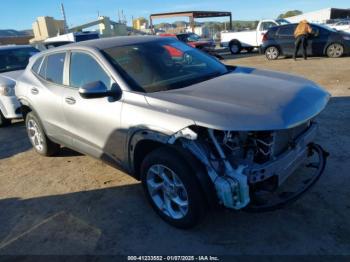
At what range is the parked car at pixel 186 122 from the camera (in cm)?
297

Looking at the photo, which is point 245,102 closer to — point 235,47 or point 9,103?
point 9,103

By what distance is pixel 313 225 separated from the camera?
3326 mm

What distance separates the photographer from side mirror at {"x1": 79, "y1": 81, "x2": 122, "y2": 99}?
3520 mm

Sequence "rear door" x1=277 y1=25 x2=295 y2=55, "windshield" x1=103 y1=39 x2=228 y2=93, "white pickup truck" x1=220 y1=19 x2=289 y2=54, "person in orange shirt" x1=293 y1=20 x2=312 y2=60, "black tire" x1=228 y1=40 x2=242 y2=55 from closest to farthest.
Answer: "windshield" x1=103 y1=39 x2=228 y2=93 → "person in orange shirt" x1=293 y1=20 x2=312 y2=60 → "rear door" x1=277 y1=25 x2=295 y2=55 → "white pickup truck" x1=220 y1=19 x2=289 y2=54 → "black tire" x1=228 y1=40 x2=242 y2=55

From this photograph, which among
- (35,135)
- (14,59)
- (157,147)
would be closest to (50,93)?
(35,135)

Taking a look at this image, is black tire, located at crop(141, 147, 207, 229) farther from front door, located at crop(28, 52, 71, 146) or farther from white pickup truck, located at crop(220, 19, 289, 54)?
white pickup truck, located at crop(220, 19, 289, 54)

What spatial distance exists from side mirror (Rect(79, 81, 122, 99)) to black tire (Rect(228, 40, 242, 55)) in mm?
19126

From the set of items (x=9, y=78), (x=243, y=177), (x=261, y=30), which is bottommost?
(x=261, y=30)

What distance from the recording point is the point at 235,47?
71.6 feet

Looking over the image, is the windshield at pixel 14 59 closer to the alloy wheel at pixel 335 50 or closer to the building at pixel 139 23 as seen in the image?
the alloy wheel at pixel 335 50

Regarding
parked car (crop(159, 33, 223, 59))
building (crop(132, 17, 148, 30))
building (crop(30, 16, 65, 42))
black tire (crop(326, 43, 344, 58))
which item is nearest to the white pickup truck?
parked car (crop(159, 33, 223, 59))

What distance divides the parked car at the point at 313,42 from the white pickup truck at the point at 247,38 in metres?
3.57

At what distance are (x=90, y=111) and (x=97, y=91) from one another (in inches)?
20.5

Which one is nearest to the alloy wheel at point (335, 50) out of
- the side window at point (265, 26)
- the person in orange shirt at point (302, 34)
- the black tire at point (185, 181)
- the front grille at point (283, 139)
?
the person in orange shirt at point (302, 34)
